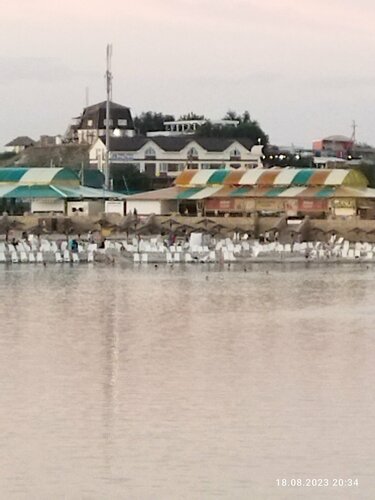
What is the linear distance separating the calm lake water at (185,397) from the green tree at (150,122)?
228ft

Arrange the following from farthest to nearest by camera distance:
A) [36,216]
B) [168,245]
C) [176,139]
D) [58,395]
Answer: [176,139]
[36,216]
[168,245]
[58,395]

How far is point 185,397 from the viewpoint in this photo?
17.2 m

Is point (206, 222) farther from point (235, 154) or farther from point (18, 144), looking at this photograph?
point (18, 144)

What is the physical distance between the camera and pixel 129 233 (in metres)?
49.6

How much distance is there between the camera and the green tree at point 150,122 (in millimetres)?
99688

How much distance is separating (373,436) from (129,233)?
3496cm

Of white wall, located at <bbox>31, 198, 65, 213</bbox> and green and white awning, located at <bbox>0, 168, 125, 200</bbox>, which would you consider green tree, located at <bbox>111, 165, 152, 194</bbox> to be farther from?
white wall, located at <bbox>31, 198, 65, 213</bbox>

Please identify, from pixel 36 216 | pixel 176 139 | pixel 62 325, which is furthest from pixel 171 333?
pixel 176 139

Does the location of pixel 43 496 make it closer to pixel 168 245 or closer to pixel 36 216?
pixel 168 245

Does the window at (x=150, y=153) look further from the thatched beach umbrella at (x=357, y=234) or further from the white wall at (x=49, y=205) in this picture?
the thatched beach umbrella at (x=357, y=234)

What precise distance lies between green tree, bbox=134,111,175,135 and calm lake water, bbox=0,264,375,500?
6957cm

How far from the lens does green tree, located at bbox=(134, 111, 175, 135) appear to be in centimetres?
9969

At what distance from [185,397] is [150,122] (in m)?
85.4

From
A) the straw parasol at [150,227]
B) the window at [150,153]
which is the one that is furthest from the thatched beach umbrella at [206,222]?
the window at [150,153]
